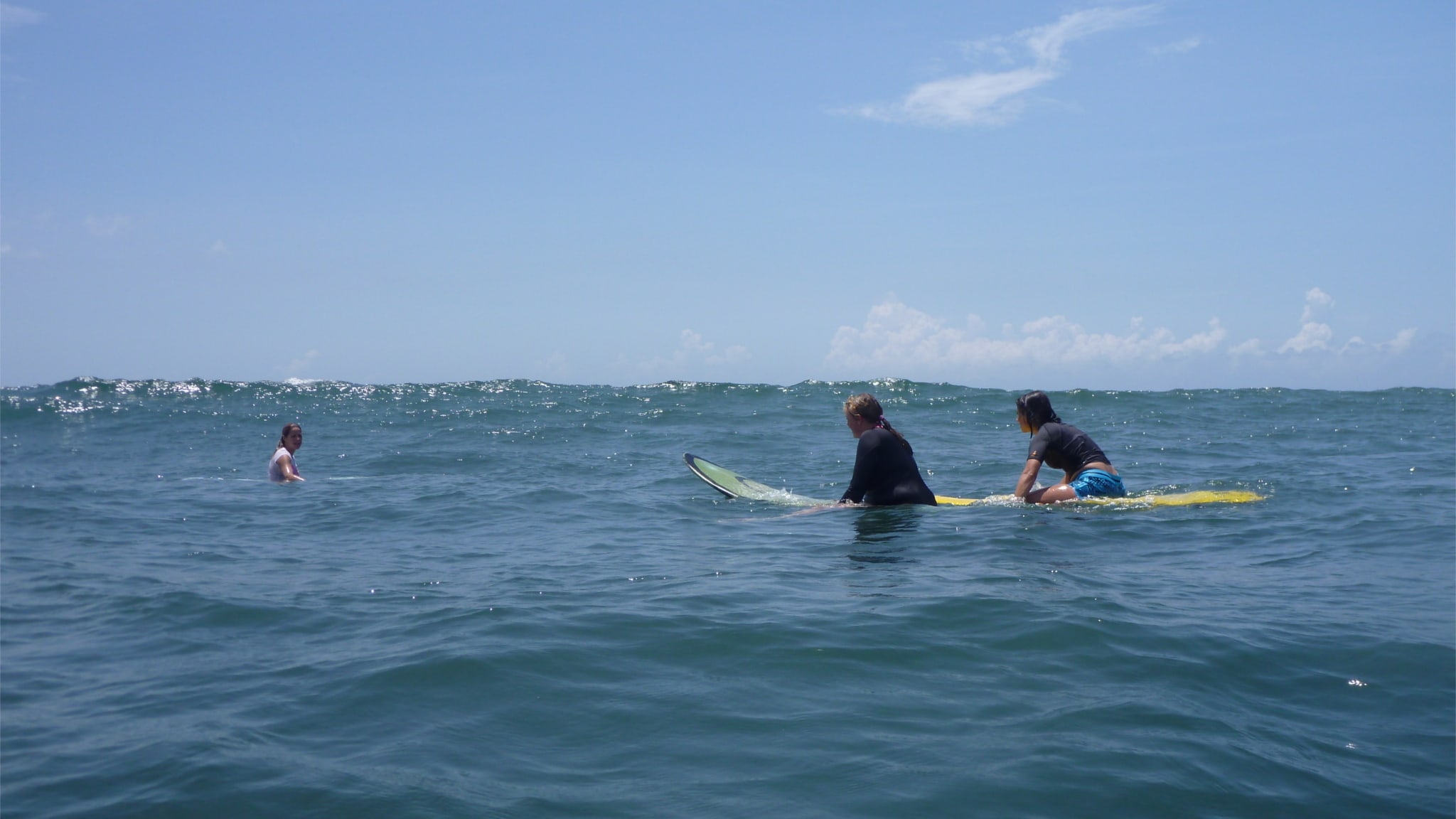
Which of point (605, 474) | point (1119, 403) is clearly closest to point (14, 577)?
point (605, 474)

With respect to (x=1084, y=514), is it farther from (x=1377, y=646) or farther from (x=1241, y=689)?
(x=1241, y=689)

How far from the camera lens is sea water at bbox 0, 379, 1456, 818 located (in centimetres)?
367

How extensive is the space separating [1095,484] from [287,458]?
10627 millimetres

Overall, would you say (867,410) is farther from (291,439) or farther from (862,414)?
(291,439)

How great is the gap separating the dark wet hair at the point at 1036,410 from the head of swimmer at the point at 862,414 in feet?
5.00

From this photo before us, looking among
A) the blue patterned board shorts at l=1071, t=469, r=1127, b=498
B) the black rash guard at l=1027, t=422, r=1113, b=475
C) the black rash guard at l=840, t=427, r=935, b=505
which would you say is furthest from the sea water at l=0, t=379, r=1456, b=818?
the black rash guard at l=1027, t=422, r=1113, b=475

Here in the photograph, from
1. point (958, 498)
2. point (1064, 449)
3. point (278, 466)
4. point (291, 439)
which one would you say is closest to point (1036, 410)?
point (1064, 449)

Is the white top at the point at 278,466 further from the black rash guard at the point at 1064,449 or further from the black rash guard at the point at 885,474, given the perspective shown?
the black rash guard at the point at 1064,449

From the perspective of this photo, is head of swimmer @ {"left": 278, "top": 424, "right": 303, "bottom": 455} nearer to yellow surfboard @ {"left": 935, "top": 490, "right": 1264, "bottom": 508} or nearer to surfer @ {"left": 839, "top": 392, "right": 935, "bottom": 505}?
surfer @ {"left": 839, "top": 392, "right": 935, "bottom": 505}

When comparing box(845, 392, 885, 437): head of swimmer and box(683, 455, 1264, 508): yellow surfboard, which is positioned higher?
box(845, 392, 885, 437): head of swimmer

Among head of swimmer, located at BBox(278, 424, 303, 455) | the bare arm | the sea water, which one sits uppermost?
head of swimmer, located at BBox(278, 424, 303, 455)

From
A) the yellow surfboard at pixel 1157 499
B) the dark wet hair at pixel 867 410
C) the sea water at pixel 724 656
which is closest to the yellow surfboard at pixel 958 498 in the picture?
the yellow surfboard at pixel 1157 499

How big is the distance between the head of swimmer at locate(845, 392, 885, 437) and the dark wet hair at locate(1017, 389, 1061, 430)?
152 centimetres

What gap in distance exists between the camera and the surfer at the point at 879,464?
947 cm
